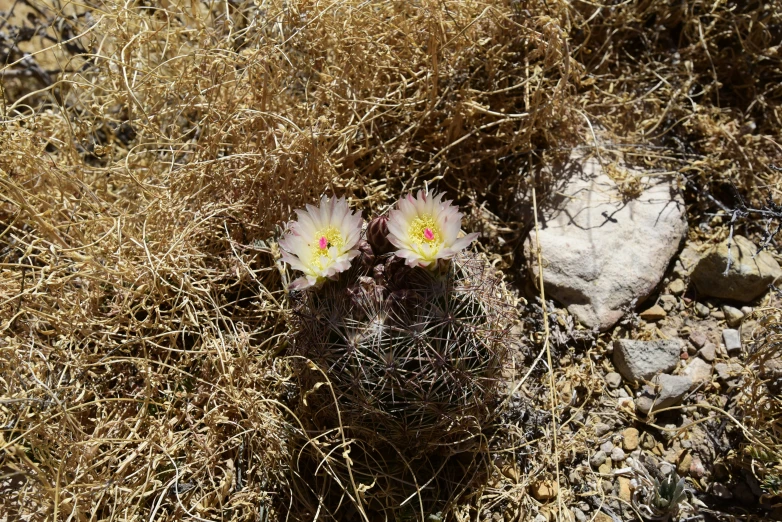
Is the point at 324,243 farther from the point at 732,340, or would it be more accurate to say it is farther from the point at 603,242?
the point at 732,340

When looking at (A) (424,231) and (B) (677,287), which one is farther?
(B) (677,287)

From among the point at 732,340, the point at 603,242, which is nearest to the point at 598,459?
the point at 732,340

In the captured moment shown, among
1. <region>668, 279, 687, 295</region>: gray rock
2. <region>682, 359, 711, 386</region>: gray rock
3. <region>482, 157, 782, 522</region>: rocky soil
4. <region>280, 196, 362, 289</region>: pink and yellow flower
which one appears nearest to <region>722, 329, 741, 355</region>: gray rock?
<region>482, 157, 782, 522</region>: rocky soil

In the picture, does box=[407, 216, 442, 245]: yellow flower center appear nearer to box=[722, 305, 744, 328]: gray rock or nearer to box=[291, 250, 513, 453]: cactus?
box=[291, 250, 513, 453]: cactus

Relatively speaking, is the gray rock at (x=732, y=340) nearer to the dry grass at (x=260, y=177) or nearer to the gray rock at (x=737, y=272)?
the gray rock at (x=737, y=272)

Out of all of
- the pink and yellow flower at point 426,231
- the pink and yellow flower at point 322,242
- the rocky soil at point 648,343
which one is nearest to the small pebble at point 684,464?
the rocky soil at point 648,343

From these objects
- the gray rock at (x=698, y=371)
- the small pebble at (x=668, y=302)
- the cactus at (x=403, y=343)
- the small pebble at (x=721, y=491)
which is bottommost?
the small pebble at (x=721, y=491)

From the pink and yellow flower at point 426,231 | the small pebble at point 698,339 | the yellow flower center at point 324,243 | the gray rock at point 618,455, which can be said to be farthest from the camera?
the small pebble at point 698,339
